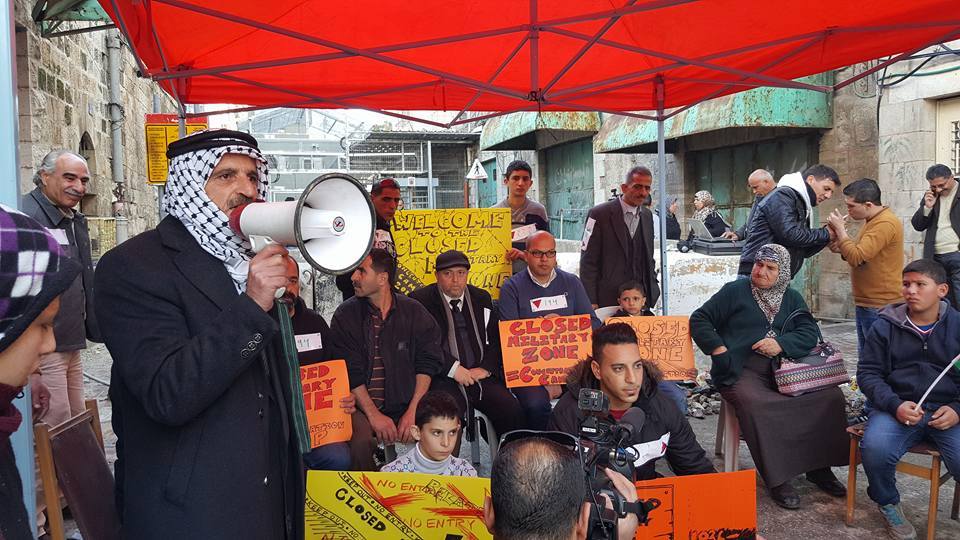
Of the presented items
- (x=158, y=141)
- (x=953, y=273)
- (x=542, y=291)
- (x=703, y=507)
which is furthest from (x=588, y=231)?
(x=158, y=141)

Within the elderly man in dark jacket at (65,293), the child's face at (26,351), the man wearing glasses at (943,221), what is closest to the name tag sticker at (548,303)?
the elderly man in dark jacket at (65,293)

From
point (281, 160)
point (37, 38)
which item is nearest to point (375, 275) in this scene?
point (37, 38)

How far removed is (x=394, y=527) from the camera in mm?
2748

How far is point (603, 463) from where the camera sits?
6.89 ft

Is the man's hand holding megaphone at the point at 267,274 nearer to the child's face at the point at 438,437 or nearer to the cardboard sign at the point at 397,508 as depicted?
the cardboard sign at the point at 397,508

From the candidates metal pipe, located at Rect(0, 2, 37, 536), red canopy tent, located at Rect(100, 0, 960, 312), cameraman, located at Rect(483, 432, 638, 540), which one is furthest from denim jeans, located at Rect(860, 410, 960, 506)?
metal pipe, located at Rect(0, 2, 37, 536)

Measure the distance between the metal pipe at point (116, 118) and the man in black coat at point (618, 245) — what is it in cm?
770

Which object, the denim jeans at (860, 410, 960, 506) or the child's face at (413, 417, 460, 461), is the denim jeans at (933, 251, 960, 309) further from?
the child's face at (413, 417, 460, 461)

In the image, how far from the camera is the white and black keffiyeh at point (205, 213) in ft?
5.59

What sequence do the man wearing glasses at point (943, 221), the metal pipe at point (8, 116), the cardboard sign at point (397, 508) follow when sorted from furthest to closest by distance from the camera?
the man wearing glasses at point (943, 221) < the cardboard sign at point (397, 508) < the metal pipe at point (8, 116)

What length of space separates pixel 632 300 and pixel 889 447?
199cm

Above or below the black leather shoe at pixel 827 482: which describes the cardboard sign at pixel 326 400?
above

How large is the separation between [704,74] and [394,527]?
4.64 metres

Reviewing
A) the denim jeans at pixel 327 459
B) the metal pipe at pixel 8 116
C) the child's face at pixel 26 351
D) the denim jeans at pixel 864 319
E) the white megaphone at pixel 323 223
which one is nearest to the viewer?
the child's face at pixel 26 351
